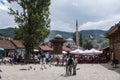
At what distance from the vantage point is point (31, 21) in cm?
5022

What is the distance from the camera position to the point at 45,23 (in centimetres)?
5125

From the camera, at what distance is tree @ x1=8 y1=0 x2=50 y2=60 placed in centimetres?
5016

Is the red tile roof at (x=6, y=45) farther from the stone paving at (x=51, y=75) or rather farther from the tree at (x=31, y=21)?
the stone paving at (x=51, y=75)

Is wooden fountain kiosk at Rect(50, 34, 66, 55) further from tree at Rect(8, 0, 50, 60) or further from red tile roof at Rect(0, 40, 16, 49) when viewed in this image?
red tile roof at Rect(0, 40, 16, 49)

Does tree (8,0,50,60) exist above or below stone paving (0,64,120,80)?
above

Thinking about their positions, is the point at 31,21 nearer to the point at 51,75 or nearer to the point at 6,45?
the point at 51,75

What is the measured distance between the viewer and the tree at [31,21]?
165 feet

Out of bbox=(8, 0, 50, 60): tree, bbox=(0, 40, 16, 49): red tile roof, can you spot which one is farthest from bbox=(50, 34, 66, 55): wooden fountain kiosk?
bbox=(0, 40, 16, 49): red tile roof

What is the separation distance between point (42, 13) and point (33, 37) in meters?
3.74

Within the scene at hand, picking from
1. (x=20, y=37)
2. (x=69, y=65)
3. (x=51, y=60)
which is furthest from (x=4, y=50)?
(x=69, y=65)

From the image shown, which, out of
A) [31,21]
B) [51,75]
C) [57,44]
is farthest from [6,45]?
[51,75]

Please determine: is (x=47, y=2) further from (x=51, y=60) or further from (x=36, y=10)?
(x=51, y=60)

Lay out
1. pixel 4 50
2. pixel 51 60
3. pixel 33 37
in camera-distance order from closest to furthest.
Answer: pixel 33 37 → pixel 51 60 → pixel 4 50

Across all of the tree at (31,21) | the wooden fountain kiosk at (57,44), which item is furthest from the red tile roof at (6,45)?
the tree at (31,21)
